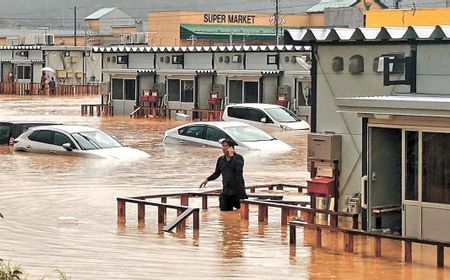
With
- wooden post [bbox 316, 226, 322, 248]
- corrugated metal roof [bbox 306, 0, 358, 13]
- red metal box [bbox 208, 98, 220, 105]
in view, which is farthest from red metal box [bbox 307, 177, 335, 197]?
corrugated metal roof [bbox 306, 0, 358, 13]

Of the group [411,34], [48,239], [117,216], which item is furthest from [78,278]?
[411,34]

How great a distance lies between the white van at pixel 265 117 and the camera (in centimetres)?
4322

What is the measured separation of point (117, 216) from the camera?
19.8 metres

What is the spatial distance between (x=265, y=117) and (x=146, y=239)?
86.1 ft

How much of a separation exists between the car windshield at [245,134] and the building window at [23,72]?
2072 inches

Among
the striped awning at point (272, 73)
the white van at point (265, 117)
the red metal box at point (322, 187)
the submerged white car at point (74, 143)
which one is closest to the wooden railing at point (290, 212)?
the red metal box at point (322, 187)

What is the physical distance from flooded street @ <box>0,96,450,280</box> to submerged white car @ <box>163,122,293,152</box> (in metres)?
4.20

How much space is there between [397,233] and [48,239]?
5421 mm

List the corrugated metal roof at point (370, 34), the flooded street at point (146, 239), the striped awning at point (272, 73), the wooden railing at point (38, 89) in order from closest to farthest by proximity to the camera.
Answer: the flooded street at point (146, 239) → the corrugated metal roof at point (370, 34) → the striped awning at point (272, 73) → the wooden railing at point (38, 89)

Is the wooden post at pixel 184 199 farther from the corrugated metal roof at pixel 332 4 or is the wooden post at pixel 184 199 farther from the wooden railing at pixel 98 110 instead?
the corrugated metal roof at pixel 332 4

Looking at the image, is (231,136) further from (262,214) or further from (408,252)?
(408,252)

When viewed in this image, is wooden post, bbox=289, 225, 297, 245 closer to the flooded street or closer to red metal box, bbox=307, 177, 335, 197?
the flooded street

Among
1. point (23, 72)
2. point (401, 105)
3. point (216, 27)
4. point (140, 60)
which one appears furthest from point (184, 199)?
point (216, 27)

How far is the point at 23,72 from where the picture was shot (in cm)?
8544
